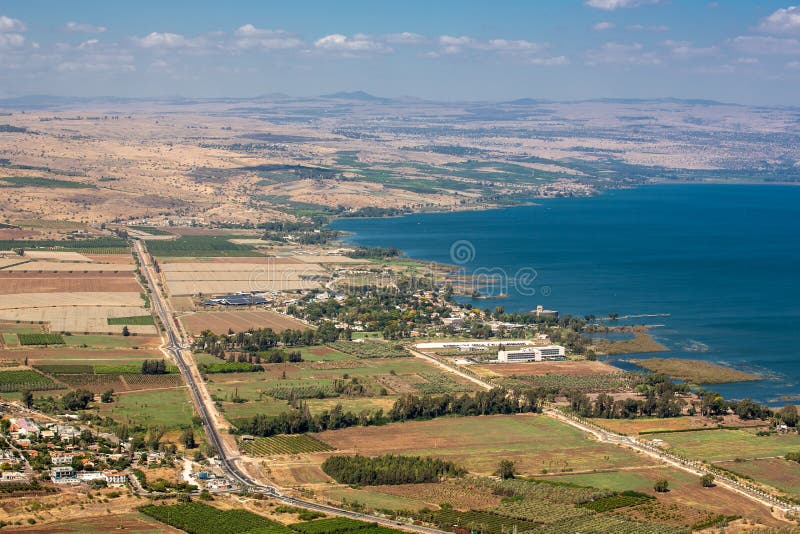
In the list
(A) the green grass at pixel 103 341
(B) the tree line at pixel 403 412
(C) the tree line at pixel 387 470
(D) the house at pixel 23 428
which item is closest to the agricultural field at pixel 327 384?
(B) the tree line at pixel 403 412


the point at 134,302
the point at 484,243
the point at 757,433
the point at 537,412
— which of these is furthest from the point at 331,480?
the point at 484,243

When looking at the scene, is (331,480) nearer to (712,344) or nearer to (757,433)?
(757,433)

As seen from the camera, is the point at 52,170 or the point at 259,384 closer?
the point at 259,384

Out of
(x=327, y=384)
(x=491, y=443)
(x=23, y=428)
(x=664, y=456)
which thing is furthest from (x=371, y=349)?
(x=23, y=428)

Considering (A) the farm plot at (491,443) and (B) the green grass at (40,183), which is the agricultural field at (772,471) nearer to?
(A) the farm plot at (491,443)

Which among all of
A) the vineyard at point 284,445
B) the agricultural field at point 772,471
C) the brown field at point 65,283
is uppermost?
the brown field at point 65,283

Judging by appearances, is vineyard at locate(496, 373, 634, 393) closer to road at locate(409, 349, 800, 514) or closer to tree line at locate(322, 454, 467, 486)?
road at locate(409, 349, 800, 514)
